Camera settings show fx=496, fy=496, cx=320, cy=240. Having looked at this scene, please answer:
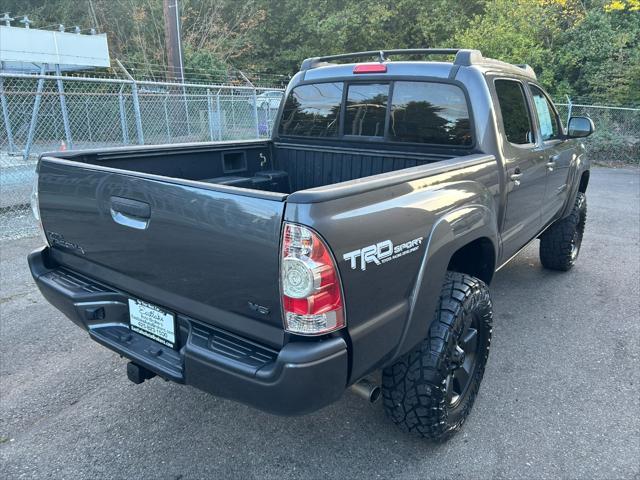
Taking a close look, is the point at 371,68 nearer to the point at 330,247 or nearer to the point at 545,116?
the point at 545,116

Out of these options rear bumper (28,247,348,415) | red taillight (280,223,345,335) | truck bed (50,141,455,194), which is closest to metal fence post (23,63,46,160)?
truck bed (50,141,455,194)

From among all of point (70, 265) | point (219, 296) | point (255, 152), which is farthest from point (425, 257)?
point (255, 152)

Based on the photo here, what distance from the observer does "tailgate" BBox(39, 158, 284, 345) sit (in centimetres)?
184

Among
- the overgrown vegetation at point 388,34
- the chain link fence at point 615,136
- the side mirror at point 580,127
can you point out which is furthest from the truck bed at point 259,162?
the chain link fence at point 615,136

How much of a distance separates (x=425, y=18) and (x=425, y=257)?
21.7m

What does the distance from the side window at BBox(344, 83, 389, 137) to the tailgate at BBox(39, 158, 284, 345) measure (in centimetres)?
185

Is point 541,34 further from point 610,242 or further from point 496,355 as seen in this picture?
point 496,355

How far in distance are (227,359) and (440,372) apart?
1.03 m

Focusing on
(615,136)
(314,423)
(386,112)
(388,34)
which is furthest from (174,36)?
(388,34)

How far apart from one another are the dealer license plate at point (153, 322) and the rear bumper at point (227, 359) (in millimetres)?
31

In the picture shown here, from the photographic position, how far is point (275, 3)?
24578 mm

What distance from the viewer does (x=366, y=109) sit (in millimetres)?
3535

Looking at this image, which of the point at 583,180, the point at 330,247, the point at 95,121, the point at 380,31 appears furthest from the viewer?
the point at 380,31

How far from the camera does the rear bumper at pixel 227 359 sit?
1784mm
